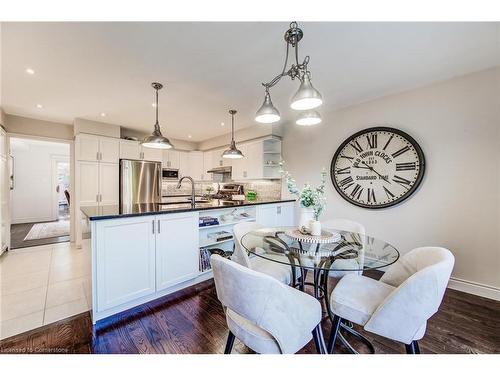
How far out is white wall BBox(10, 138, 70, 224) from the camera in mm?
6426

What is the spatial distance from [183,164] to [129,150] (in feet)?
4.70

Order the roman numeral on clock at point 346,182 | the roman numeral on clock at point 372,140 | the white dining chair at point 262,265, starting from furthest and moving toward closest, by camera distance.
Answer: the roman numeral on clock at point 346,182 → the roman numeral on clock at point 372,140 → the white dining chair at point 262,265

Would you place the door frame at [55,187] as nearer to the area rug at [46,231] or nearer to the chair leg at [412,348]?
the area rug at [46,231]

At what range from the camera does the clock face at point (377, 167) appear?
2705 mm

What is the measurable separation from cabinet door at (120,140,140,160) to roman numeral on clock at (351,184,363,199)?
14.4 ft

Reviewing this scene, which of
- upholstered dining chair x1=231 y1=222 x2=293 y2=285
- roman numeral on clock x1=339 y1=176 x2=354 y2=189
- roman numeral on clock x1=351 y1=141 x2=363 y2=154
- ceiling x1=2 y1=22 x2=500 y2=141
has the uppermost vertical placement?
ceiling x1=2 y1=22 x2=500 y2=141

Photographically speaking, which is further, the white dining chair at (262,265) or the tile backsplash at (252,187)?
the tile backsplash at (252,187)

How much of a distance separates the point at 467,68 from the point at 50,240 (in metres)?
7.49

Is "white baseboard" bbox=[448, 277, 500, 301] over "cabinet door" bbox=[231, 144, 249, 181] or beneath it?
beneath

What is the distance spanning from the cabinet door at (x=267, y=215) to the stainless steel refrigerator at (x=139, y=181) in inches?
90.3

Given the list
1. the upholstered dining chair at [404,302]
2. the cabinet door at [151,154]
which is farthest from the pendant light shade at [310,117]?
the cabinet door at [151,154]

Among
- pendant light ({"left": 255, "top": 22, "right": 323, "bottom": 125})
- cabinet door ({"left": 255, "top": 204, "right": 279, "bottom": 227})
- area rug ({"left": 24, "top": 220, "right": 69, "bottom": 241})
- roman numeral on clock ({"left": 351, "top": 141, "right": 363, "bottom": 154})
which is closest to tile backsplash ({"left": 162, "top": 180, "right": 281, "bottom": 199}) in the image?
cabinet door ({"left": 255, "top": 204, "right": 279, "bottom": 227})

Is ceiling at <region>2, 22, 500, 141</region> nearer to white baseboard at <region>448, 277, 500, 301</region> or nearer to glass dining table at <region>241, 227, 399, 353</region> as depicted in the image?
glass dining table at <region>241, 227, 399, 353</region>

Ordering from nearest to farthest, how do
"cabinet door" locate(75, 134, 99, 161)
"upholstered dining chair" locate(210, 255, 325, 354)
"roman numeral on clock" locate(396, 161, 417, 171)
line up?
"upholstered dining chair" locate(210, 255, 325, 354) < "roman numeral on clock" locate(396, 161, 417, 171) < "cabinet door" locate(75, 134, 99, 161)
